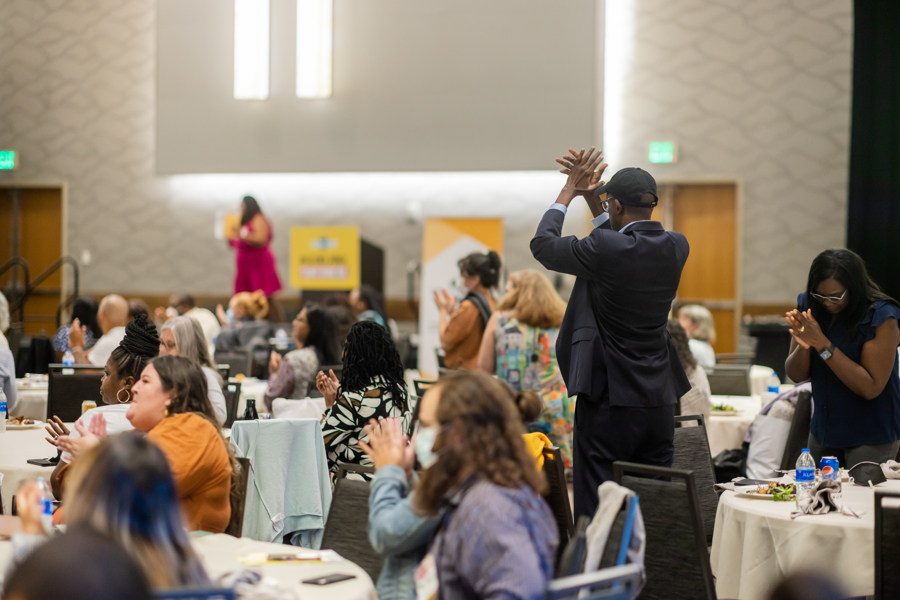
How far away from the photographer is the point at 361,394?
353 centimetres

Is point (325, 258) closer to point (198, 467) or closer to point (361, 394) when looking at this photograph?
point (361, 394)

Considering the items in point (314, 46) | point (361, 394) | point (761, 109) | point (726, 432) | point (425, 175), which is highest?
point (314, 46)

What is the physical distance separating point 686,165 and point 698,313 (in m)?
4.84

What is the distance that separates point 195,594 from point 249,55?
37.5 ft

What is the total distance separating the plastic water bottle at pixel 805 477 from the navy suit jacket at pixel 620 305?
0.53 meters

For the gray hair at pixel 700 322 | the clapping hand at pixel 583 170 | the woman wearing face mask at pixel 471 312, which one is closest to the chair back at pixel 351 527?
the clapping hand at pixel 583 170

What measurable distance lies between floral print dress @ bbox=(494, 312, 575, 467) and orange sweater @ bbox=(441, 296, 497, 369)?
475 mm

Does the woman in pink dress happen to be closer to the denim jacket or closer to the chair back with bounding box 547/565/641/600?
the denim jacket

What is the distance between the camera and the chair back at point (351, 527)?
2.75 meters

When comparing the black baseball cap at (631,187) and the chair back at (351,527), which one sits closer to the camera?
the chair back at (351,527)

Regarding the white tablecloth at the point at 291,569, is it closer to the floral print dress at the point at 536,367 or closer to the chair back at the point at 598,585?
the chair back at the point at 598,585

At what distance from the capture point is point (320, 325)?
5539 mm

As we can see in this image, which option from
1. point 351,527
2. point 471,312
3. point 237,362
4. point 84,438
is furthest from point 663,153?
point 84,438

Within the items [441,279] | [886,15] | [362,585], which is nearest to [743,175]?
[886,15]
